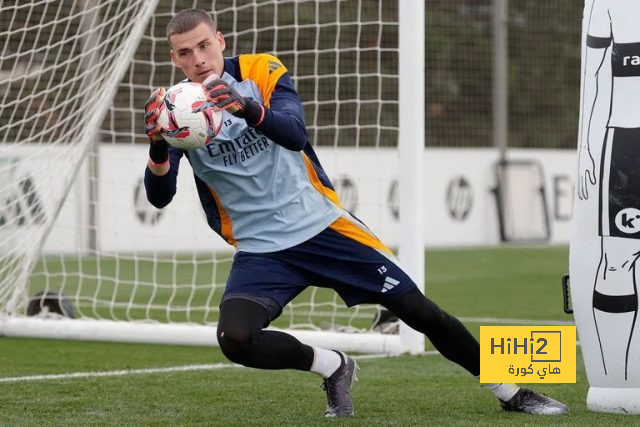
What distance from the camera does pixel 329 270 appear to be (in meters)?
4.58

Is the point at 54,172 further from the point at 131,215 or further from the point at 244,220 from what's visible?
the point at 131,215

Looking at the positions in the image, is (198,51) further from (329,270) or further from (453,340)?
(453,340)

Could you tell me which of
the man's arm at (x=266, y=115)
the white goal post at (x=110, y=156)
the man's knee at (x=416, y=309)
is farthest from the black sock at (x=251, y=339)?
the white goal post at (x=110, y=156)

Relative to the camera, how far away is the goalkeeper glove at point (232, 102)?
4.11m

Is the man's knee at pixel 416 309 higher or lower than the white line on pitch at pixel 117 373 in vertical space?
higher

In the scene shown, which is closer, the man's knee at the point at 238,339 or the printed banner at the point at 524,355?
the man's knee at the point at 238,339

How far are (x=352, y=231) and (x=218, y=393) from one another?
43.2 inches

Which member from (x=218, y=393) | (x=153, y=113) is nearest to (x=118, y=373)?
(x=218, y=393)

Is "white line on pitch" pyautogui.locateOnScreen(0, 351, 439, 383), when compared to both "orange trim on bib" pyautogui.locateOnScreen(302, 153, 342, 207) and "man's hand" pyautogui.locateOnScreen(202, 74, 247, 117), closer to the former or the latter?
"orange trim on bib" pyautogui.locateOnScreen(302, 153, 342, 207)

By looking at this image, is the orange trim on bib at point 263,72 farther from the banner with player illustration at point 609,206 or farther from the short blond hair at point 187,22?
the banner with player illustration at point 609,206

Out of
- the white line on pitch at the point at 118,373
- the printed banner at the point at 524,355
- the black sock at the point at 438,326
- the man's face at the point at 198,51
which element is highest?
the man's face at the point at 198,51

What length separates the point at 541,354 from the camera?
500 centimetres

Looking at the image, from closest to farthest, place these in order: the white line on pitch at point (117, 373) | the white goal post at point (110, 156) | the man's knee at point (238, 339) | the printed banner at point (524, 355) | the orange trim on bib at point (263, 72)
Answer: the man's knee at point (238, 339)
the orange trim on bib at point (263, 72)
the printed banner at point (524, 355)
the white line on pitch at point (117, 373)
the white goal post at point (110, 156)

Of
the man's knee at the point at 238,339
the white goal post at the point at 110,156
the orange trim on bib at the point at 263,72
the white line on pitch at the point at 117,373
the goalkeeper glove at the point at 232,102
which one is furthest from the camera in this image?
the white goal post at the point at 110,156
